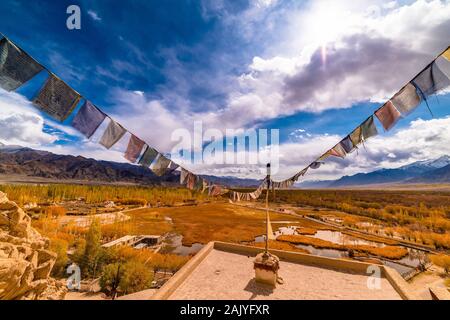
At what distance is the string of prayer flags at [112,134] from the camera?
5695mm

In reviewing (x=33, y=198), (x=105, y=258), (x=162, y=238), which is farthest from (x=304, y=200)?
(x=33, y=198)

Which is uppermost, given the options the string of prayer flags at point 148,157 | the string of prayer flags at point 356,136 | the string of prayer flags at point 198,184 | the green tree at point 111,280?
the string of prayer flags at point 356,136

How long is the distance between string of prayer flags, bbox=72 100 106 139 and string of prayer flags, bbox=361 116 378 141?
660 centimetres

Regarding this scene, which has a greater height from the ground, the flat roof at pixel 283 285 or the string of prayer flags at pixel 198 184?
the string of prayer flags at pixel 198 184

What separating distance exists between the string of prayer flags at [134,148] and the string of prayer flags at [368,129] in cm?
589

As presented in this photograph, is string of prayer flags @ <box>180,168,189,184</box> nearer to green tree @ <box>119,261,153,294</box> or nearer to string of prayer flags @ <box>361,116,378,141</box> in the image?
string of prayer flags @ <box>361,116,378,141</box>

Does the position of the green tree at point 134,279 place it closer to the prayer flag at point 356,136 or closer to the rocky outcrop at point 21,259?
the rocky outcrop at point 21,259

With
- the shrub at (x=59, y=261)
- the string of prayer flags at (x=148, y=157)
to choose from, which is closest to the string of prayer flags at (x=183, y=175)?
the string of prayer flags at (x=148, y=157)

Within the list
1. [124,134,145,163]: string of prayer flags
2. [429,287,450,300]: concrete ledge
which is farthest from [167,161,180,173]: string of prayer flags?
[429,287,450,300]: concrete ledge

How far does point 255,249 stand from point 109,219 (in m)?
38.8

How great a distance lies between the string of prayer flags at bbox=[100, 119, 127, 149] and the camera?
569cm

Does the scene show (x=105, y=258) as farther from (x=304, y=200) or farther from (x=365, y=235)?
(x=304, y=200)

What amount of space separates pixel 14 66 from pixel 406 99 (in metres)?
8.02

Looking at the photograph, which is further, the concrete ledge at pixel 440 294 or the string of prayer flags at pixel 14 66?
the concrete ledge at pixel 440 294
